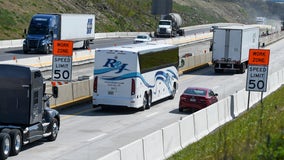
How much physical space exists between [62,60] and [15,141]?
1055 cm

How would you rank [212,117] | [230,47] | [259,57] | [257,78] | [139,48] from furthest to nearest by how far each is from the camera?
[230,47]
[139,48]
[257,78]
[259,57]
[212,117]

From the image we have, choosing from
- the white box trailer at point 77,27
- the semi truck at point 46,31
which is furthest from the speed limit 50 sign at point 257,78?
the white box trailer at point 77,27

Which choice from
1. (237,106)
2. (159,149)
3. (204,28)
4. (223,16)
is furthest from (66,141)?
(223,16)

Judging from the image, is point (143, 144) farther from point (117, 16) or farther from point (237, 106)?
point (117, 16)

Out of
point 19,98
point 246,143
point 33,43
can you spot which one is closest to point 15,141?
point 19,98

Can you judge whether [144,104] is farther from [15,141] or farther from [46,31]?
[46,31]

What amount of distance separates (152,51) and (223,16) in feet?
484

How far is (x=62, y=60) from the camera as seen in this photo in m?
32.8

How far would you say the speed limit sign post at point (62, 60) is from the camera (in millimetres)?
32500

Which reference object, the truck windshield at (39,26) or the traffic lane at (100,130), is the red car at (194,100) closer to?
the traffic lane at (100,130)

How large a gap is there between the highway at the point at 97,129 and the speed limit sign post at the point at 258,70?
3.84m

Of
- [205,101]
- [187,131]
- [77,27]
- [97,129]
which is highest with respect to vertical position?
[77,27]

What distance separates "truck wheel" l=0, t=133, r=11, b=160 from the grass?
4755mm

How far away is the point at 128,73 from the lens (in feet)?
115
